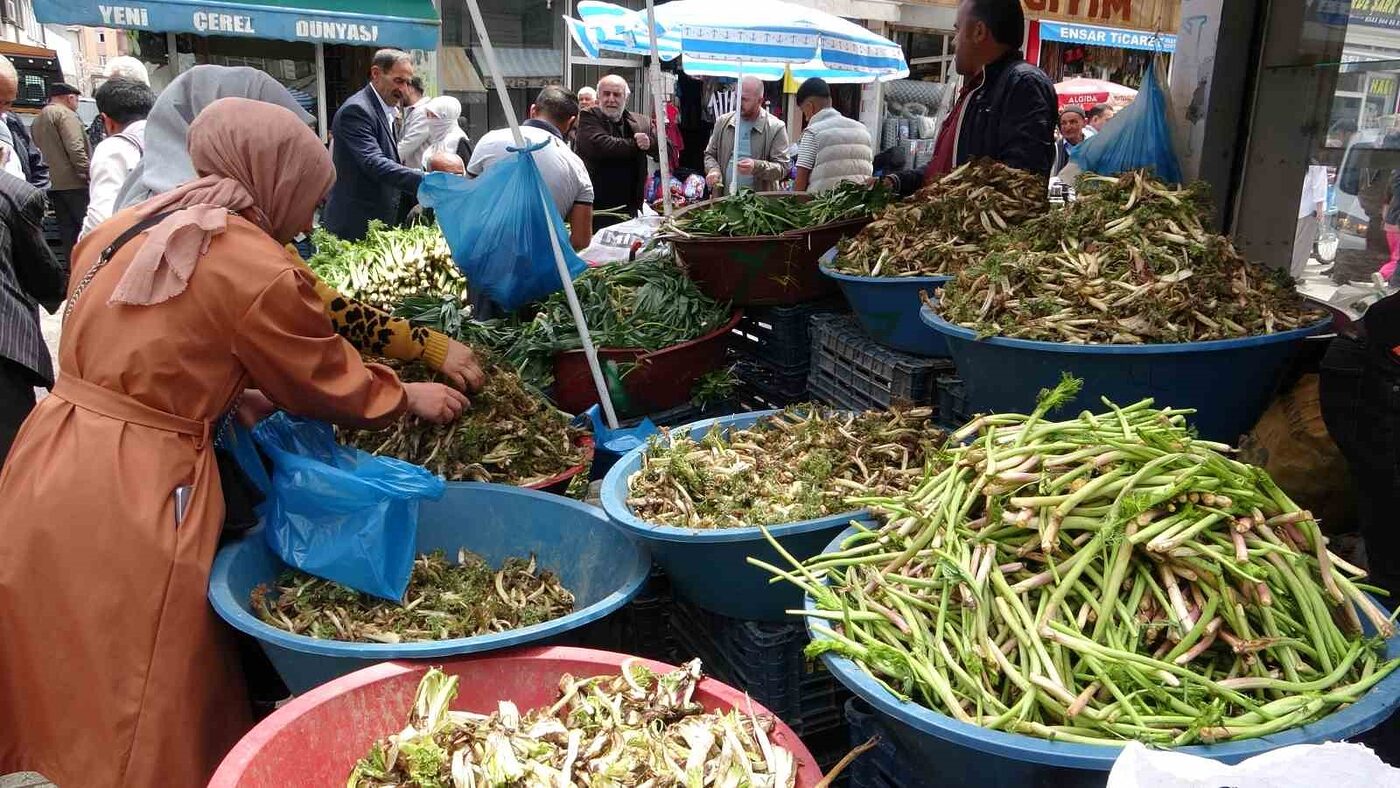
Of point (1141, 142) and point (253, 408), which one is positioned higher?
point (1141, 142)

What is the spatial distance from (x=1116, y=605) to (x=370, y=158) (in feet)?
19.6

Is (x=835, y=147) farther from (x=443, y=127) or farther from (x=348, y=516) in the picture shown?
(x=348, y=516)

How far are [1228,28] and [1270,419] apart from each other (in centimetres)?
218

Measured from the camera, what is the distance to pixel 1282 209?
4184mm

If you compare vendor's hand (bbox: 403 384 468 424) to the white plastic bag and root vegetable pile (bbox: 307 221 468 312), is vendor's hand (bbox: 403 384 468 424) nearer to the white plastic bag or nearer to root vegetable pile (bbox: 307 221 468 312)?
the white plastic bag

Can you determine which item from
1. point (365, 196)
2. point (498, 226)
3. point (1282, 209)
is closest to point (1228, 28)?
point (1282, 209)

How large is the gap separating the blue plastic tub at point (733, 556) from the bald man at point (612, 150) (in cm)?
608

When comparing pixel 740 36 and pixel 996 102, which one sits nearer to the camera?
pixel 996 102

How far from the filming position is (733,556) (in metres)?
2.32

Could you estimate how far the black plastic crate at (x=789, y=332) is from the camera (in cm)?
407

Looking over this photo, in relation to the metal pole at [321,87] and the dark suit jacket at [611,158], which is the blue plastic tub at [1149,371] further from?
the metal pole at [321,87]

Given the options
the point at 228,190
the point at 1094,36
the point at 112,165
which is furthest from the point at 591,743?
the point at 1094,36

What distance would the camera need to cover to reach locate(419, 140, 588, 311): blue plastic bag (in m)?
4.15

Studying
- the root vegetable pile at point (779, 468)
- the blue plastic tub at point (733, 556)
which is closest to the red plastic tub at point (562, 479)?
the root vegetable pile at point (779, 468)
